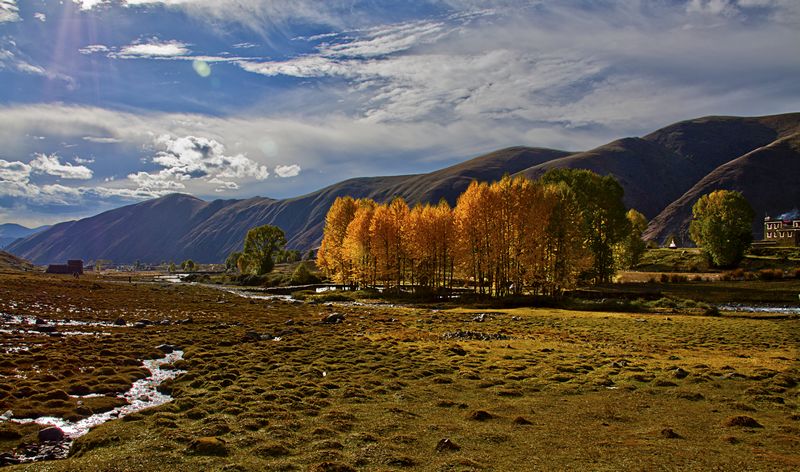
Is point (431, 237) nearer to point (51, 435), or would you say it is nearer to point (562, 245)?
point (562, 245)

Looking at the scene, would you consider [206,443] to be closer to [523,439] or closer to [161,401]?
[161,401]

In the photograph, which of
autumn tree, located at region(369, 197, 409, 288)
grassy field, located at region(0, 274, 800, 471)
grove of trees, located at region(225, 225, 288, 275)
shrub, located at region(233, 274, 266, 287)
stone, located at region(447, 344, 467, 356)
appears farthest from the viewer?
grove of trees, located at region(225, 225, 288, 275)

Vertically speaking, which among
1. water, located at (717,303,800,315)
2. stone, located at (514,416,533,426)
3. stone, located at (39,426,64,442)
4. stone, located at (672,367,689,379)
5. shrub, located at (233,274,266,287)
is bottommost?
water, located at (717,303,800,315)

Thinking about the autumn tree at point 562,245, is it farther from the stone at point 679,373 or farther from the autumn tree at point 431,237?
the stone at point 679,373

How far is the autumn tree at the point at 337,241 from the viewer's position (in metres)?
113

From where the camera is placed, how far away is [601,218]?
9750cm

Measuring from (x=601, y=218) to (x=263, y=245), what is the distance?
4411 inches

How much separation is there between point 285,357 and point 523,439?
23425 mm

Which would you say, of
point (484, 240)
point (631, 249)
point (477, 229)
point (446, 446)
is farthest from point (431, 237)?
point (446, 446)

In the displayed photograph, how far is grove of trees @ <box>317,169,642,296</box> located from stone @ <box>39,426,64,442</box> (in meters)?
69.7

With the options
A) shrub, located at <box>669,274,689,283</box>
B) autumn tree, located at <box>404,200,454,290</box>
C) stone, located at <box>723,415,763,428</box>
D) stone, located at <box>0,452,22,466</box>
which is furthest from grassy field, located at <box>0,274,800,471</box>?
shrub, located at <box>669,274,689,283</box>

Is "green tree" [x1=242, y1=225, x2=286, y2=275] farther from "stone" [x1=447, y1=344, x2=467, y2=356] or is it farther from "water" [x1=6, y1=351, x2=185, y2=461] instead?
"stone" [x1=447, y1=344, x2=467, y2=356]

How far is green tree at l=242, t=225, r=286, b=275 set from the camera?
161m

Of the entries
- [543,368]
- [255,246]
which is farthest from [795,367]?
[255,246]
